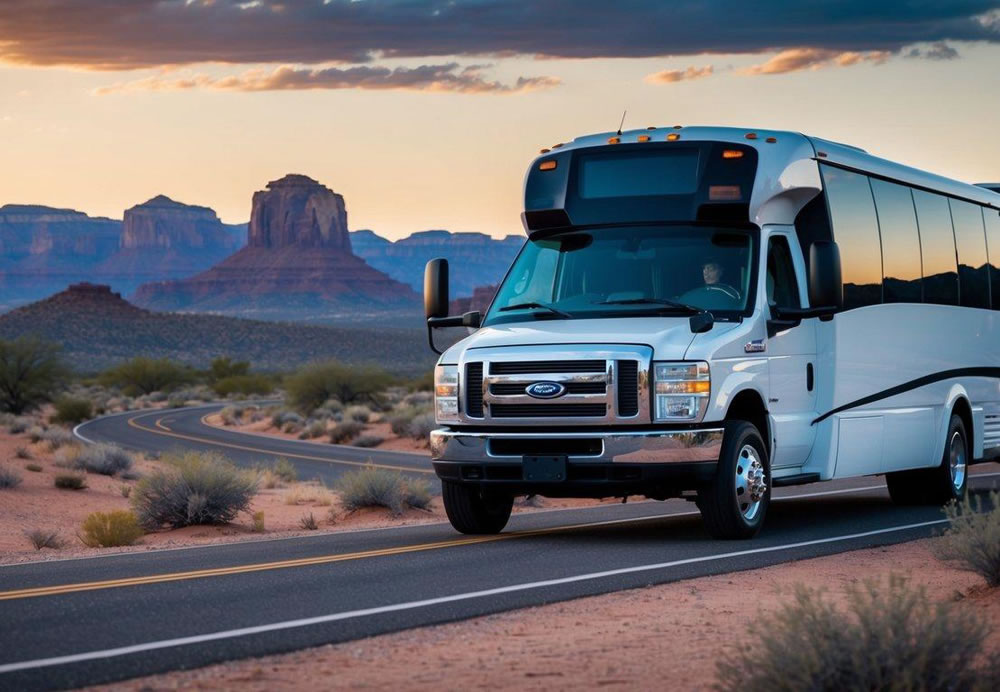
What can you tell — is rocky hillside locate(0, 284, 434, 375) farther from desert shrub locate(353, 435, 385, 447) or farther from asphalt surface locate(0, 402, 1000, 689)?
asphalt surface locate(0, 402, 1000, 689)

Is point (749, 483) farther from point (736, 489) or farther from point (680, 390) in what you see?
point (680, 390)

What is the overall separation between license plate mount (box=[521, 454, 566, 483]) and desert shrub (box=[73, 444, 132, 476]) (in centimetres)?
2408

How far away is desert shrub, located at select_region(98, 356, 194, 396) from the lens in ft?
301

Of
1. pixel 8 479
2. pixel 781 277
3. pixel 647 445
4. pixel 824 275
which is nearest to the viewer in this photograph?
pixel 647 445

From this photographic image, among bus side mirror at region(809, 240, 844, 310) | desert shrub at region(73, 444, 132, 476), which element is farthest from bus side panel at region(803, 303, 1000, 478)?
desert shrub at region(73, 444, 132, 476)

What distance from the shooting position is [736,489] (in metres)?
12.9

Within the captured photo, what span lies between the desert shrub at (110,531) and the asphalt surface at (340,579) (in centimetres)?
359

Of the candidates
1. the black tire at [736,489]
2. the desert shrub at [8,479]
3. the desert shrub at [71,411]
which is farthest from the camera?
the desert shrub at [71,411]

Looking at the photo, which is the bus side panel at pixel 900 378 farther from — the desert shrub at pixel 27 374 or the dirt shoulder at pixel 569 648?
the desert shrub at pixel 27 374

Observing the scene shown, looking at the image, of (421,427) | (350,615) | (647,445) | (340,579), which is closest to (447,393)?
(647,445)

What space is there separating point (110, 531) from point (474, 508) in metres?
5.85

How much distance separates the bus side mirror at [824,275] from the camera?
42.2 feet

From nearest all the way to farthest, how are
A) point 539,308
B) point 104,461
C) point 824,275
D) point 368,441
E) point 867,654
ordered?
point 867,654 < point 824,275 < point 539,308 < point 104,461 < point 368,441

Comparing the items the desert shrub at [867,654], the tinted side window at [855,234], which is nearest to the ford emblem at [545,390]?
the tinted side window at [855,234]
